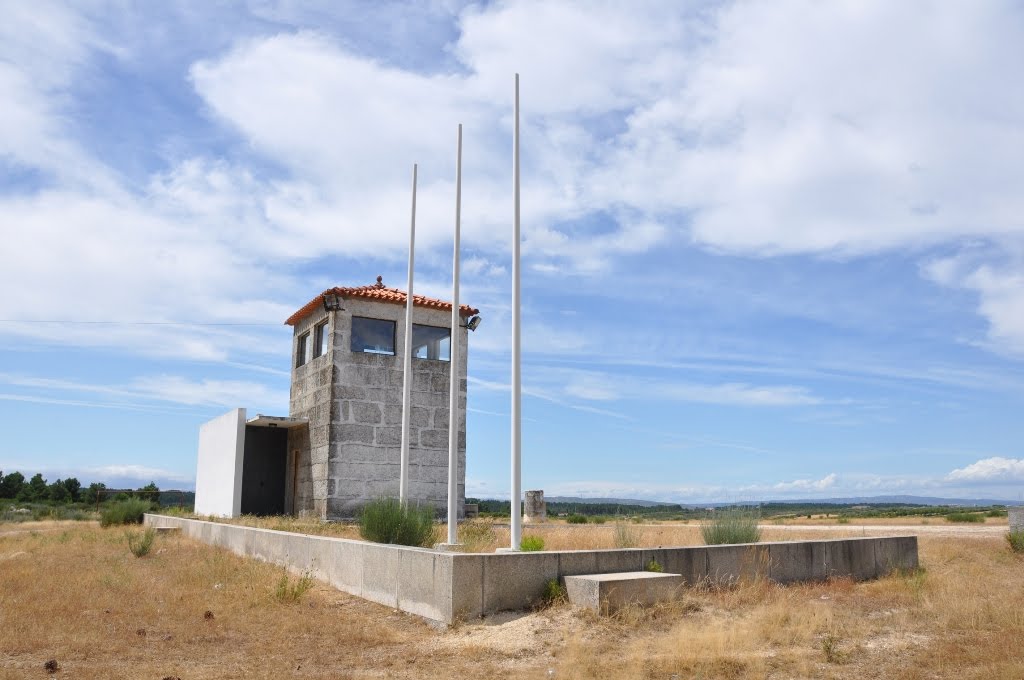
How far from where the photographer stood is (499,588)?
886cm

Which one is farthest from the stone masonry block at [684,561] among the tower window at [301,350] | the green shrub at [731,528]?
the tower window at [301,350]

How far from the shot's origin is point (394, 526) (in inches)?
480

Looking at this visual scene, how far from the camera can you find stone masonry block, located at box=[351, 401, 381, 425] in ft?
70.2

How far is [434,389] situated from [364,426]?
217 centimetres

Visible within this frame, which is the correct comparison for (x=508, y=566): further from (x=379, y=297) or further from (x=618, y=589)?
(x=379, y=297)

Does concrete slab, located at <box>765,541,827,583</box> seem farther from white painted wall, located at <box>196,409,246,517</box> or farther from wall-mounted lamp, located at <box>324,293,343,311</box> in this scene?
white painted wall, located at <box>196,409,246,517</box>

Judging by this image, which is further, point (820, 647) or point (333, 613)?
point (333, 613)

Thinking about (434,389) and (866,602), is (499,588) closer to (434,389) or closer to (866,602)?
(866,602)

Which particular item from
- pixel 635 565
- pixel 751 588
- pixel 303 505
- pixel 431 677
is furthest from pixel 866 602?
pixel 303 505

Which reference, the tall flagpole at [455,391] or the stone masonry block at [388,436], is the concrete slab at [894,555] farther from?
the stone masonry block at [388,436]

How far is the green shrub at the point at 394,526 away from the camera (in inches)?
481

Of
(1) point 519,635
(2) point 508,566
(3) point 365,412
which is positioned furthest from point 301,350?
(1) point 519,635

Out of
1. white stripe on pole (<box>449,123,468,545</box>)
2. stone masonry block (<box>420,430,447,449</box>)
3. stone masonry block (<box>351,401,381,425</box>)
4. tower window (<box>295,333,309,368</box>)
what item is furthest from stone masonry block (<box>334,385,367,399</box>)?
white stripe on pole (<box>449,123,468,545</box>)

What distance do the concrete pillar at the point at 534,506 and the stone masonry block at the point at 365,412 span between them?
9.21 metres
